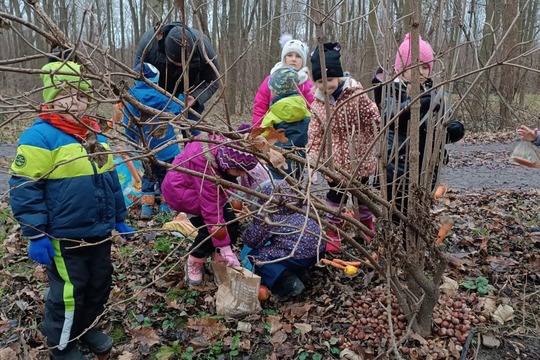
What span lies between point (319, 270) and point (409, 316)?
3.28 feet

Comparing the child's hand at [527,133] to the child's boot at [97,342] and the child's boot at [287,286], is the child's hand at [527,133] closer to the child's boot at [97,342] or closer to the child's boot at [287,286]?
the child's boot at [287,286]

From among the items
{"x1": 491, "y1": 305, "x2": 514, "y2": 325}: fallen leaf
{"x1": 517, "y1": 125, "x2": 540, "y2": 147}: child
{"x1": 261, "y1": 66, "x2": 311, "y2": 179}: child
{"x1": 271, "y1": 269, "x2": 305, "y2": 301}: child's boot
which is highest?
{"x1": 261, "y1": 66, "x2": 311, "y2": 179}: child

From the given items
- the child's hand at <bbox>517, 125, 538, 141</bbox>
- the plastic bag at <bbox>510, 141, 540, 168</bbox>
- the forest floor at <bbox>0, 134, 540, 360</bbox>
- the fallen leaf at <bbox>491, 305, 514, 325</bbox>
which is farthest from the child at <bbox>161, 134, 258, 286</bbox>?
the child's hand at <bbox>517, 125, 538, 141</bbox>

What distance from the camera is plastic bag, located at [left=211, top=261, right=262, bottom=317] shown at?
2648 millimetres

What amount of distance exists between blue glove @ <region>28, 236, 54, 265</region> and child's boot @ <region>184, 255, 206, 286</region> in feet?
3.40

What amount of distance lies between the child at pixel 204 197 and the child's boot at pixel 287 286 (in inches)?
11.9

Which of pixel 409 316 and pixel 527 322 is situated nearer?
pixel 409 316

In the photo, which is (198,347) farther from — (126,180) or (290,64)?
(290,64)

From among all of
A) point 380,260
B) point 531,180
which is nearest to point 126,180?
point 380,260

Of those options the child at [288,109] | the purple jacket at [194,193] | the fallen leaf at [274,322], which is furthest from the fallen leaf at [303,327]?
the child at [288,109]

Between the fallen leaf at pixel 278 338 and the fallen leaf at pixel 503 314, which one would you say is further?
the fallen leaf at pixel 278 338

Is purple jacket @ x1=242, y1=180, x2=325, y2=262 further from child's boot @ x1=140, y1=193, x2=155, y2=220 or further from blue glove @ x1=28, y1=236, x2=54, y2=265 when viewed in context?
child's boot @ x1=140, y1=193, x2=155, y2=220

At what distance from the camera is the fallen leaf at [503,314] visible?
2.42 meters

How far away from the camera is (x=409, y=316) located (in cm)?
226
